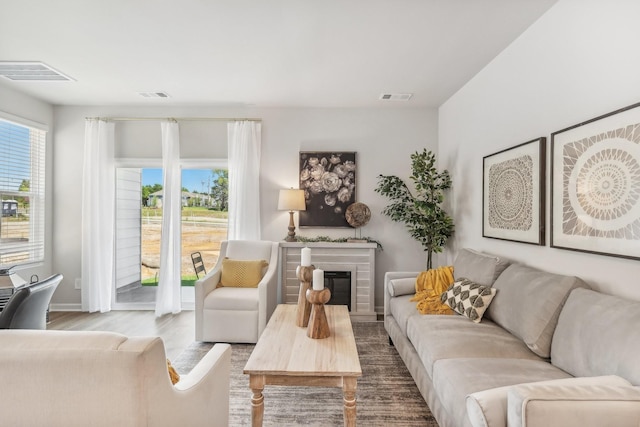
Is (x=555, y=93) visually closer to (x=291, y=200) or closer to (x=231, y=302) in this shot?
(x=291, y=200)

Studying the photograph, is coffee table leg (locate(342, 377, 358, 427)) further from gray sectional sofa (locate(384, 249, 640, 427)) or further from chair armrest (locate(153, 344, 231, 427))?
chair armrest (locate(153, 344, 231, 427))

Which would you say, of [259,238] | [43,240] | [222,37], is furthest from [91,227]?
[222,37]

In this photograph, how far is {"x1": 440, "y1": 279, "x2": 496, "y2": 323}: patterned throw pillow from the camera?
2.47 meters

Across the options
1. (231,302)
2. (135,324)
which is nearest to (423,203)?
(231,302)

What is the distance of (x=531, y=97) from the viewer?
2.58 metres

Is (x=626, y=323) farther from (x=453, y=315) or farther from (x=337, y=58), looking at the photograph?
(x=337, y=58)

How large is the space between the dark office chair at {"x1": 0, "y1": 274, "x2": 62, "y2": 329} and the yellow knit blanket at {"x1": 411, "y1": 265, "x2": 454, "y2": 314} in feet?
8.19

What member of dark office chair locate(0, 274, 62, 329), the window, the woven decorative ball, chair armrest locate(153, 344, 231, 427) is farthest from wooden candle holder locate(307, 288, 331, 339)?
the window

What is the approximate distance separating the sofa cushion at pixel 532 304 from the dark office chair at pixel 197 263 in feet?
11.8

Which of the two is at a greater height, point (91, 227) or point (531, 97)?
point (531, 97)

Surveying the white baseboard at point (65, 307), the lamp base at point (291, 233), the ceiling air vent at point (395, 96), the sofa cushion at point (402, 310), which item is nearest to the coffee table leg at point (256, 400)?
the sofa cushion at point (402, 310)

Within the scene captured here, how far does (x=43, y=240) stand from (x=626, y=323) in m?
5.58

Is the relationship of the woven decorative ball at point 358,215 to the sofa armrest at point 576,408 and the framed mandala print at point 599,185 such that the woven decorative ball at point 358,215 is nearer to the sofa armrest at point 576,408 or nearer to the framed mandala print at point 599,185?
the framed mandala print at point 599,185

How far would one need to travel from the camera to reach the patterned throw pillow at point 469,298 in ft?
8.12
